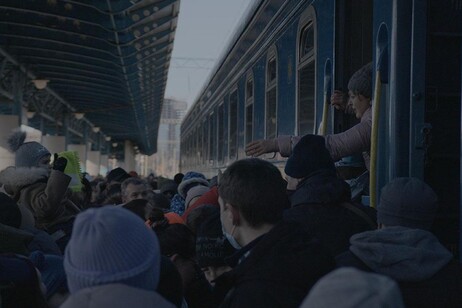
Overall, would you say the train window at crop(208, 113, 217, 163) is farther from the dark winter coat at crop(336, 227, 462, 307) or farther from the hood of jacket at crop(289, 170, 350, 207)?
the dark winter coat at crop(336, 227, 462, 307)

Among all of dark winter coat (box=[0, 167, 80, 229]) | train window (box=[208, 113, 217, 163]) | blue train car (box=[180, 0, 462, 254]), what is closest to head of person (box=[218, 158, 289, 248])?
blue train car (box=[180, 0, 462, 254])

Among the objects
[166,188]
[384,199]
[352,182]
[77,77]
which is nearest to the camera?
[384,199]

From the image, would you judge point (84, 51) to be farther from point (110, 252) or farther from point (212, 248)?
→ point (110, 252)

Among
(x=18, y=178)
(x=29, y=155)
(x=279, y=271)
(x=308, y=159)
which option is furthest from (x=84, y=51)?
(x=279, y=271)

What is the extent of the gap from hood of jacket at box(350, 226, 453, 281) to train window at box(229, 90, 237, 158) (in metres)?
5.52

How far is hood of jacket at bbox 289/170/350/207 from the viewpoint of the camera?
294 cm

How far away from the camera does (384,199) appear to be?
265 cm

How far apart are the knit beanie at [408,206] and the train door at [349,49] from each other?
5.21 ft

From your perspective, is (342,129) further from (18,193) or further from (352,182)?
(18,193)

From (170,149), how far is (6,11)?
131122mm

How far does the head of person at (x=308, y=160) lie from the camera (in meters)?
3.14

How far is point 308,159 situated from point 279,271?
1200mm

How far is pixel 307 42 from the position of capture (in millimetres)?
4754

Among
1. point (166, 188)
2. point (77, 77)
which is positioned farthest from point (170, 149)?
point (166, 188)
